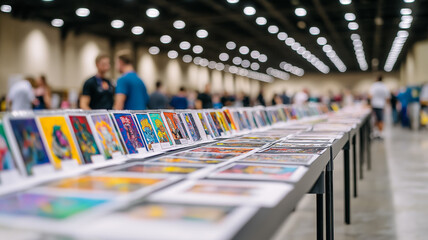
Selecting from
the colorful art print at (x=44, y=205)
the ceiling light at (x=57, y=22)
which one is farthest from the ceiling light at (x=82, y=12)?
the colorful art print at (x=44, y=205)

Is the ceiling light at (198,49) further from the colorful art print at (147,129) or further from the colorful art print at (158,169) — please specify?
the colorful art print at (158,169)

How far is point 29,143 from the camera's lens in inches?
55.4

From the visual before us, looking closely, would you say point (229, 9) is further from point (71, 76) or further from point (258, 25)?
point (71, 76)

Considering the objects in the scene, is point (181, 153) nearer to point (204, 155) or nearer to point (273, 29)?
point (204, 155)

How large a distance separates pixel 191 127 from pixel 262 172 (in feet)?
3.91

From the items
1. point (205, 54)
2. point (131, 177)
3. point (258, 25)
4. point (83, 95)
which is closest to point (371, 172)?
point (83, 95)

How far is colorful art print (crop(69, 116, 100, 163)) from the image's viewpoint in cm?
163

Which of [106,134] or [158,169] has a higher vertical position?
[106,134]

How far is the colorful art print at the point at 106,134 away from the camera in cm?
176

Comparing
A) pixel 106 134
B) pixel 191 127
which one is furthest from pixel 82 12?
pixel 106 134

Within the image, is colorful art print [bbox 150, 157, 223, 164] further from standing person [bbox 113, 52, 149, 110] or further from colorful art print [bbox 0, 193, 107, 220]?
standing person [bbox 113, 52, 149, 110]

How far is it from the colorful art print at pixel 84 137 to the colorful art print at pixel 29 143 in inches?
7.3

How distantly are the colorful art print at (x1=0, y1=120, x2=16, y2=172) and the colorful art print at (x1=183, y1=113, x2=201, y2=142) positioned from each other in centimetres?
128

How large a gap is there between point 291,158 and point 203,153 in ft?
1.37
